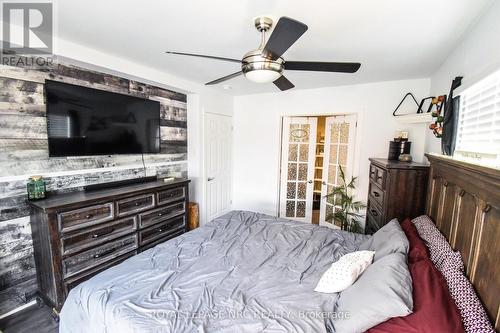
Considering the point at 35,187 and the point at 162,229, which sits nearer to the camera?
the point at 35,187

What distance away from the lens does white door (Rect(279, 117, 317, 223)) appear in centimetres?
393

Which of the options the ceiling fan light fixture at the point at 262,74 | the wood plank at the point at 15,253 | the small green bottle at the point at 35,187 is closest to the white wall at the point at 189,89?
the small green bottle at the point at 35,187

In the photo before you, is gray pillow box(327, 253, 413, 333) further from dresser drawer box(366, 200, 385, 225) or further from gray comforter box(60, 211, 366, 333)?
dresser drawer box(366, 200, 385, 225)

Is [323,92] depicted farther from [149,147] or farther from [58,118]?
[58,118]

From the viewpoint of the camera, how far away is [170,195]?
2863mm

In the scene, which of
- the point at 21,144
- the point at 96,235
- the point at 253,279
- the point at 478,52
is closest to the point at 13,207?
the point at 21,144

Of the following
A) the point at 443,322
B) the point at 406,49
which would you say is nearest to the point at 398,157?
the point at 406,49

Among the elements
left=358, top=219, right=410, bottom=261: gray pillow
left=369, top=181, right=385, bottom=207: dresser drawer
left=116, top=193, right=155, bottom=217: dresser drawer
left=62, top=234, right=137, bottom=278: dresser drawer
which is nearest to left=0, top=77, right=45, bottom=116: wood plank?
left=116, top=193, right=155, bottom=217: dresser drawer

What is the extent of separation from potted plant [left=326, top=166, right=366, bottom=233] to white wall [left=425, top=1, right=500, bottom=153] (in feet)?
5.50

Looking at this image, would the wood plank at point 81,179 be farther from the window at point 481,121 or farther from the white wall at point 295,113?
the window at point 481,121

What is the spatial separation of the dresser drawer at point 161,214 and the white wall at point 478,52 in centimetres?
299

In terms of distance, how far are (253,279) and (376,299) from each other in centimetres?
72

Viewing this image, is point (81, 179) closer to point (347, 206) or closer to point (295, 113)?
point (295, 113)

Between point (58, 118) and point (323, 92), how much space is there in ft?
10.9
